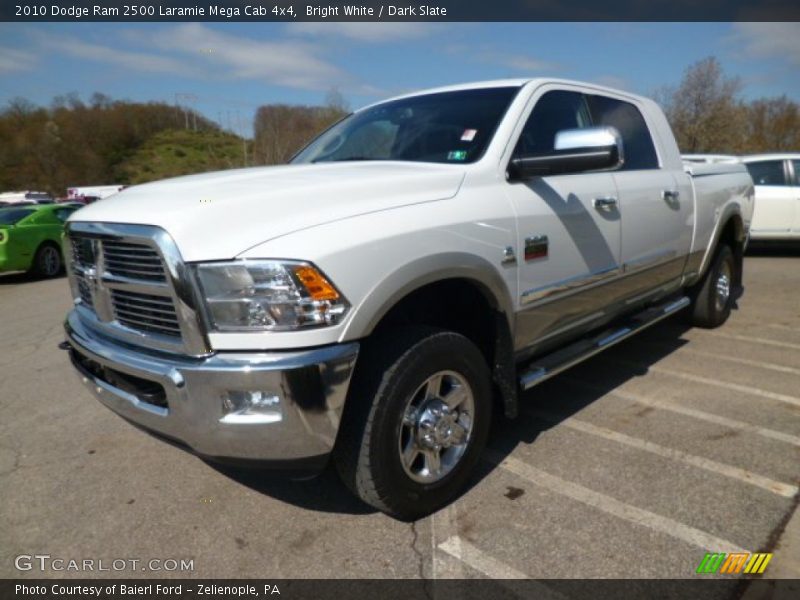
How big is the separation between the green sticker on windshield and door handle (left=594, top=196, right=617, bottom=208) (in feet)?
2.94

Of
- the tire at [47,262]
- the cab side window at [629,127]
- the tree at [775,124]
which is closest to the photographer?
the cab side window at [629,127]

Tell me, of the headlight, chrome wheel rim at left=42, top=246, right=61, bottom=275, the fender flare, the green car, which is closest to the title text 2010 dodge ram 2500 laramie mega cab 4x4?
the headlight

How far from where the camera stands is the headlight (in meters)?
2.03

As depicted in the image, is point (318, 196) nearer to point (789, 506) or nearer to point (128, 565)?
point (128, 565)

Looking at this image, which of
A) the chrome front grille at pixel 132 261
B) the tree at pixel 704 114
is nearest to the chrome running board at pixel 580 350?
the chrome front grille at pixel 132 261

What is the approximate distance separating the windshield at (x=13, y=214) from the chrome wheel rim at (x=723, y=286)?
12.0 metres

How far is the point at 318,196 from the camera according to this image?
7.65 ft

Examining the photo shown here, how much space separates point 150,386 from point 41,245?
1136 cm

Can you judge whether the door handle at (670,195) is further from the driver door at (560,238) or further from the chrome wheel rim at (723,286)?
the chrome wheel rim at (723,286)

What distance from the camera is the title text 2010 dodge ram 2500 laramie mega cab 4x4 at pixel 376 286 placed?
2.06 m

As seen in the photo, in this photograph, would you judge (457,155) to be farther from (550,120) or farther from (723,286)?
(723,286)

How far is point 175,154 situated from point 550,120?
119m

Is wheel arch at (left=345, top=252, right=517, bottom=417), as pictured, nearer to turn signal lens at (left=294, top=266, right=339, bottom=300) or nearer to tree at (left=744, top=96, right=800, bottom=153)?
turn signal lens at (left=294, top=266, right=339, bottom=300)
